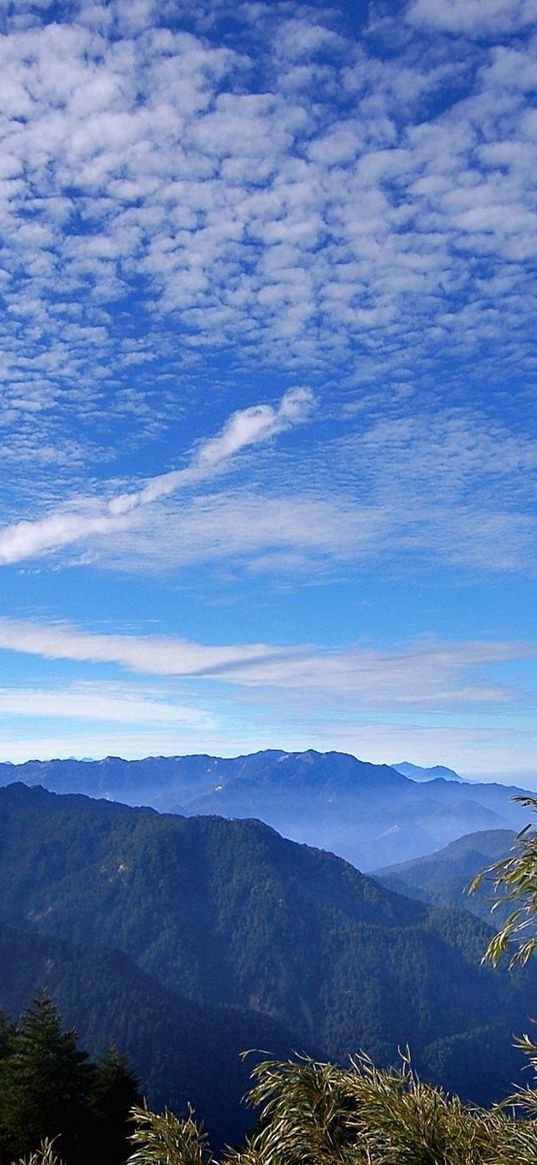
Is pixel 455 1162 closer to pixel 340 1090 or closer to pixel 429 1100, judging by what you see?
pixel 429 1100

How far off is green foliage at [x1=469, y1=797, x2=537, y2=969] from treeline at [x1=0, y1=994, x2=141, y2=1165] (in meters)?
55.7

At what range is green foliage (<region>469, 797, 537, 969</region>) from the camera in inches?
488

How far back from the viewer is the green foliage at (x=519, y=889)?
40.6 ft

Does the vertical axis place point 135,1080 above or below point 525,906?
below

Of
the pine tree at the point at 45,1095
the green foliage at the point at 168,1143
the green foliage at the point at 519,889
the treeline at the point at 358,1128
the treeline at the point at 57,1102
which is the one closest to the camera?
the green foliage at the point at 519,889

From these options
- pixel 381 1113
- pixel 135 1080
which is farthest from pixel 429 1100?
pixel 135 1080

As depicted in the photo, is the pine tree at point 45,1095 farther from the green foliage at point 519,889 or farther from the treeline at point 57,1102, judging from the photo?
the green foliage at point 519,889

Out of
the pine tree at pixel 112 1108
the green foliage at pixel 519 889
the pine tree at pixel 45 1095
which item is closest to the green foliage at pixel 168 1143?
the green foliage at pixel 519 889

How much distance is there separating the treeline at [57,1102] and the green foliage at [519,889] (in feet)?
183

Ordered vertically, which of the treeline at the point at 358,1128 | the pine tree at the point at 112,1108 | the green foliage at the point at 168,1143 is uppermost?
the treeline at the point at 358,1128

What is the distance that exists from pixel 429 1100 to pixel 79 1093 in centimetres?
6129

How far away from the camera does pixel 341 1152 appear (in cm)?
1409

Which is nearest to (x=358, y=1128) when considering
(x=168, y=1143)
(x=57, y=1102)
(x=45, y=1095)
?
(x=168, y=1143)

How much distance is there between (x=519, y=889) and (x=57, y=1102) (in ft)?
199
